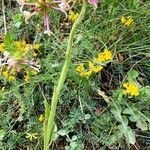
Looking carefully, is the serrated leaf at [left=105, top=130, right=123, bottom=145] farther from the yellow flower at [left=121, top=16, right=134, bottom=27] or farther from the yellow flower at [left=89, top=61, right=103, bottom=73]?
the yellow flower at [left=121, top=16, right=134, bottom=27]

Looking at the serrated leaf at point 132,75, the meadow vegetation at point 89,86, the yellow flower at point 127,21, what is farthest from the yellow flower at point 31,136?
the yellow flower at point 127,21

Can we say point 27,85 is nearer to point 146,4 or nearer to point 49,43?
point 49,43

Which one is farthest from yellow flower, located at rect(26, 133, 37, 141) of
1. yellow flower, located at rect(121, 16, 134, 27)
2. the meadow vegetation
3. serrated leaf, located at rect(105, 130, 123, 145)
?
yellow flower, located at rect(121, 16, 134, 27)

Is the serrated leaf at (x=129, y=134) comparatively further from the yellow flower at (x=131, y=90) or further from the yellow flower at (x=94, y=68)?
the yellow flower at (x=94, y=68)

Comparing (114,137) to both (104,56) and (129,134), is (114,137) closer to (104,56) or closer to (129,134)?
(129,134)

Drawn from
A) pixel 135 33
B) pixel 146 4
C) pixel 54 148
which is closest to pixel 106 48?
pixel 135 33

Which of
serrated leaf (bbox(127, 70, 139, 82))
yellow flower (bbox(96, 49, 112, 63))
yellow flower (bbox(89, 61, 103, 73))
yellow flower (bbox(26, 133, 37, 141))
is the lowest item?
yellow flower (bbox(26, 133, 37, 141))

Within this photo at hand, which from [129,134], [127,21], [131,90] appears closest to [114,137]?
[129,134]

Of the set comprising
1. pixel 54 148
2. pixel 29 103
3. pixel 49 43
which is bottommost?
pixel 54 148

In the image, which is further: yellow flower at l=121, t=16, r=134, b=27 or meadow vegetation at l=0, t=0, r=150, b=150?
yellow flower at l=121, t=16, r=134, b=27

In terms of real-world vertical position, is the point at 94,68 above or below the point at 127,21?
below

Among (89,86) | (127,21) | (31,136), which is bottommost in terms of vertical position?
(31,136)
